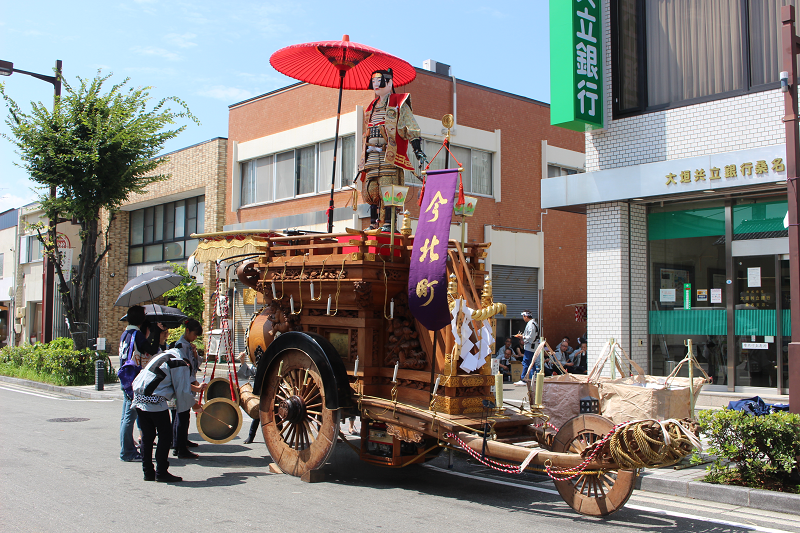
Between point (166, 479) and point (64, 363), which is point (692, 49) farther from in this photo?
point (64, 363)

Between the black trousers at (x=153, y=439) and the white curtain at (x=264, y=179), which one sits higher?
the white curtain at (x=264, y=179)

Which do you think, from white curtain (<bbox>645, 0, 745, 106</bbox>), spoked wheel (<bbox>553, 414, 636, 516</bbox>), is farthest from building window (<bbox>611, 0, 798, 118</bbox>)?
spoked wheel (<bbox>553, 414, 636, 516</bbox>)

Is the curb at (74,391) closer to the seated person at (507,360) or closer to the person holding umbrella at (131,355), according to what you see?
the person holding umbrella at (131,355)

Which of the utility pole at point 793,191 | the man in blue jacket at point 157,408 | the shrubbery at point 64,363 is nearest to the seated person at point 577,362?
the utility pole at point 793,191

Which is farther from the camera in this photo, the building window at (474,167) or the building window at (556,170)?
the building window at (556,170)

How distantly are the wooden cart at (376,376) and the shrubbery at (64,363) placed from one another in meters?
11.6

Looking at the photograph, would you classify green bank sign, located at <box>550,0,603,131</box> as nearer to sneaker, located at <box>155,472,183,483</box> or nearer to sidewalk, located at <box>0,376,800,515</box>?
sidewalk, located at <box>0,376,800,515</box>

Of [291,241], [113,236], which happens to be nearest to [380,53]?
[291,241]

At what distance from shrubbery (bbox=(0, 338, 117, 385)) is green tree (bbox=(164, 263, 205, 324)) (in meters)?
5.44

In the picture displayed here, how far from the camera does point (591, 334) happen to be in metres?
12.9

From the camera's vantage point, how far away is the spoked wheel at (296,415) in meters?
7.26

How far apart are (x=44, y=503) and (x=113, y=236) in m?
27.2

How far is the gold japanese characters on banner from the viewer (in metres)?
10.6

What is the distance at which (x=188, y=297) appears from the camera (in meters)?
25.0
